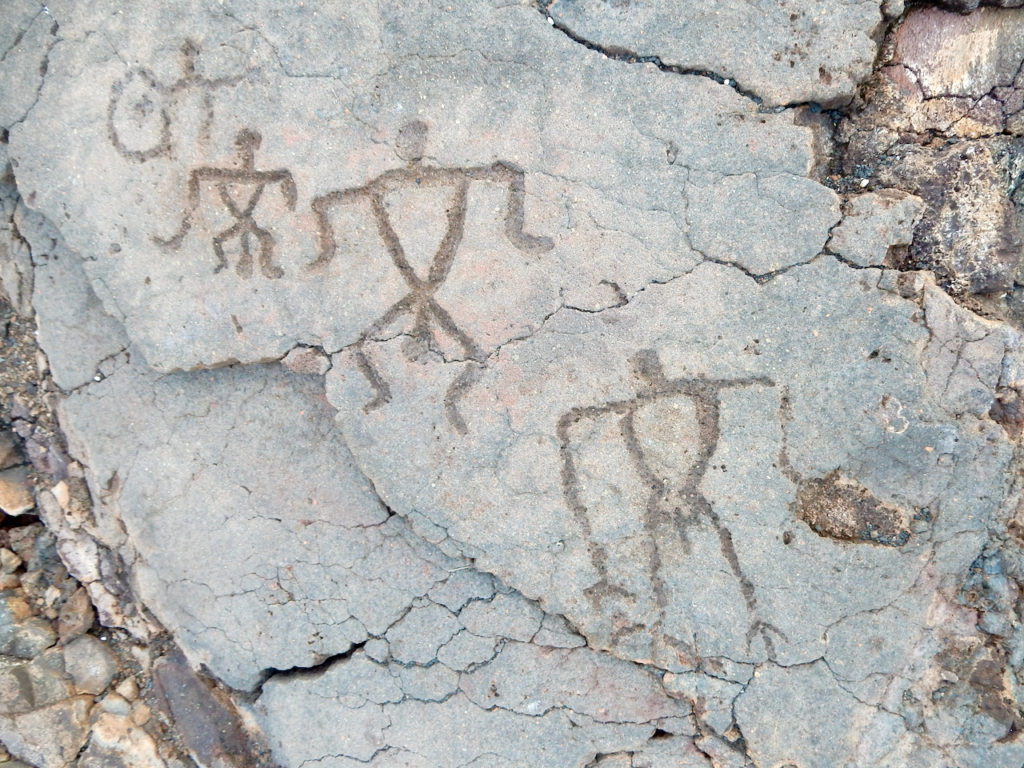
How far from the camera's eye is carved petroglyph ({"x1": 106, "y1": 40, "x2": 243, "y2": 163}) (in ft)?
7.50

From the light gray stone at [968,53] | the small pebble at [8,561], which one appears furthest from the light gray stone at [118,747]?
the light gray stone at [968,53]

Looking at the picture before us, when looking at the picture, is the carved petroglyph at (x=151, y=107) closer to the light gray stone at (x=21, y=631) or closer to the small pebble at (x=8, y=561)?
the small pebble at (x=8, y=561)

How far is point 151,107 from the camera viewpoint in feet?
7.55

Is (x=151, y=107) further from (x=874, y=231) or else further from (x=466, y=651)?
(x=874, y=231)

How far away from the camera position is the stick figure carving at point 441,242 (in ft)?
7.30

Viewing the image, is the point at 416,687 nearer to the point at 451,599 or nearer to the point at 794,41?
the point at 451,599

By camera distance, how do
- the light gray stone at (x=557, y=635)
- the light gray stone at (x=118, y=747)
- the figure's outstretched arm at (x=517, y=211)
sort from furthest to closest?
the light gray stone at (x=118, y=747) → the light gray stone at (x=557, y=635) → the figure's outstretched arm at (x=517, y=211)

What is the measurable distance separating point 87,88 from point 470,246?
1.33 meters

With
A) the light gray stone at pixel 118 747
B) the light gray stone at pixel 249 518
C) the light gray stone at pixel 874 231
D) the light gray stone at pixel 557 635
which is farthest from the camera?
the light gray stone at pixel 118 747

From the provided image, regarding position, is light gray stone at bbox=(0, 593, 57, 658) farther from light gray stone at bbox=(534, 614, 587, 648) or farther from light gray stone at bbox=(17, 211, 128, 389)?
light gray stone at bbox=(534, 614, 587, 648)

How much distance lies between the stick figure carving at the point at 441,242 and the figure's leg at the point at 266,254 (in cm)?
19

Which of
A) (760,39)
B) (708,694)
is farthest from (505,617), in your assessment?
(760,39)

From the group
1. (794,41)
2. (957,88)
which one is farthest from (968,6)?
(794,41)

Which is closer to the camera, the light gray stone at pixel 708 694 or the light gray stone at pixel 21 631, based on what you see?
the light gray stone at pixel 708 694
